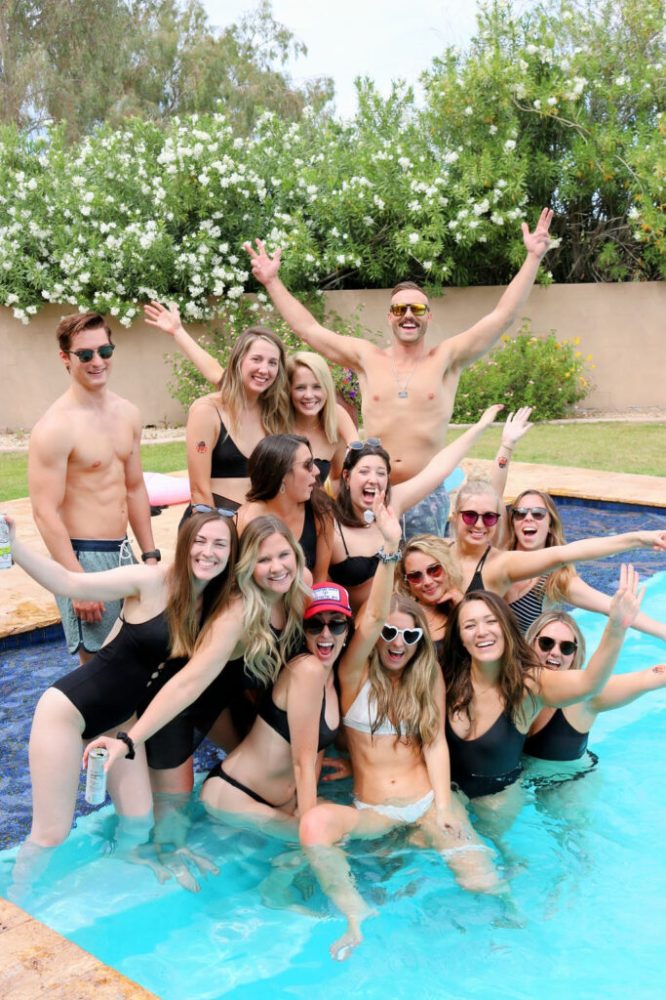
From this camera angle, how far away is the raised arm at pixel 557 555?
411cm

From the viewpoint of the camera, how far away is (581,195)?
1689cm

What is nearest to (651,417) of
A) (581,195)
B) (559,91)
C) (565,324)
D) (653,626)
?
(565,324)

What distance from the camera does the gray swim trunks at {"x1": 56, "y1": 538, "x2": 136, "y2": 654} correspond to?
458 centimetres

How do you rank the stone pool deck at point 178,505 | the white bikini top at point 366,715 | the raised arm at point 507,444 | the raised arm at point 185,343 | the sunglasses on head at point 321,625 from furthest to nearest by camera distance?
the stone pool deck at point 178,505, the raised arm at point 185,343, the raised arm at point 507,444, the white bikini top at point 366,715, the sunglasses on head at point 321,625

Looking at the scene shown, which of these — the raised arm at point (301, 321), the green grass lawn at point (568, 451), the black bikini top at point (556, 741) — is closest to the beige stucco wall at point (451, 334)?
the green grass lawn at point (568, 451)

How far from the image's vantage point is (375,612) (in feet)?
12.6

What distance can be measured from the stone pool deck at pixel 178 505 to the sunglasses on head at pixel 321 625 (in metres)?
3.06

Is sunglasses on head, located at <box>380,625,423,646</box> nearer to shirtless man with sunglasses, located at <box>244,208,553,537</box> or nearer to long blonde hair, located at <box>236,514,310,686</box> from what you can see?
long blonde hair, located at <box>236,514,310,686</box>

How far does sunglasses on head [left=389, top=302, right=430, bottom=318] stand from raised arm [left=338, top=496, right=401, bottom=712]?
5.90 feet

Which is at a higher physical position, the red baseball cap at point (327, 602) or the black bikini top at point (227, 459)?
the black bikini top at point (227, 459)

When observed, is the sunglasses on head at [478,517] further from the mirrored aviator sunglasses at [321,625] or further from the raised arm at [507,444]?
the mirrored aviator sunglasses at [321,625]

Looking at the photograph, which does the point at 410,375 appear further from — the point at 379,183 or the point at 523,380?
the point at 379,183

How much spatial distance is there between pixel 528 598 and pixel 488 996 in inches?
83.8

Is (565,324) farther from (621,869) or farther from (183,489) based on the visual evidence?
(621,869)
